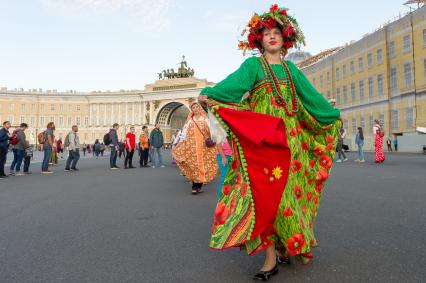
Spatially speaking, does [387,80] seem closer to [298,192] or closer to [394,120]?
[394,120]

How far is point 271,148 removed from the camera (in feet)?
7.89

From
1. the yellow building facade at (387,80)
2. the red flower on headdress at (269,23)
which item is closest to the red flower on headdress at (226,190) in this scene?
the red flower on headdress at (269,23)

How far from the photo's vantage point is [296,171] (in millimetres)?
2584

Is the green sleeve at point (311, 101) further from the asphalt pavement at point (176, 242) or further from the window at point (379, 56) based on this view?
the window at point (379, 56)

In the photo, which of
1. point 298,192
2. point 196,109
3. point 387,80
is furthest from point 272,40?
point 387,80

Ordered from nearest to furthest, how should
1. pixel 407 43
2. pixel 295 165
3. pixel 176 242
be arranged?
pixel 295 165 → pixel 176 242 → pixel 407 43

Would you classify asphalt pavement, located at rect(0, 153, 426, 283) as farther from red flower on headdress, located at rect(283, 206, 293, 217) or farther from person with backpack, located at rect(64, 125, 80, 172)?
person with backpack, located at rect(64, 125, 80, 172)

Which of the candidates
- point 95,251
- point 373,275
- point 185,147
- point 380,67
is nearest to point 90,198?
point 185,147

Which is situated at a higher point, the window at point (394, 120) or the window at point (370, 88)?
the window at point (370, 88)

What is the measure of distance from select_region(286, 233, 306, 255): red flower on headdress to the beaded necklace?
35.7 inches

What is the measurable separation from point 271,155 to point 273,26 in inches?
45.5

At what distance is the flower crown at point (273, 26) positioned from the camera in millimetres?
2873

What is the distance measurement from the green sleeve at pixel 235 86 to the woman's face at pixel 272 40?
0.27m

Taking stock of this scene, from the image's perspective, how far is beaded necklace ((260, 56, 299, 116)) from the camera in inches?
104
